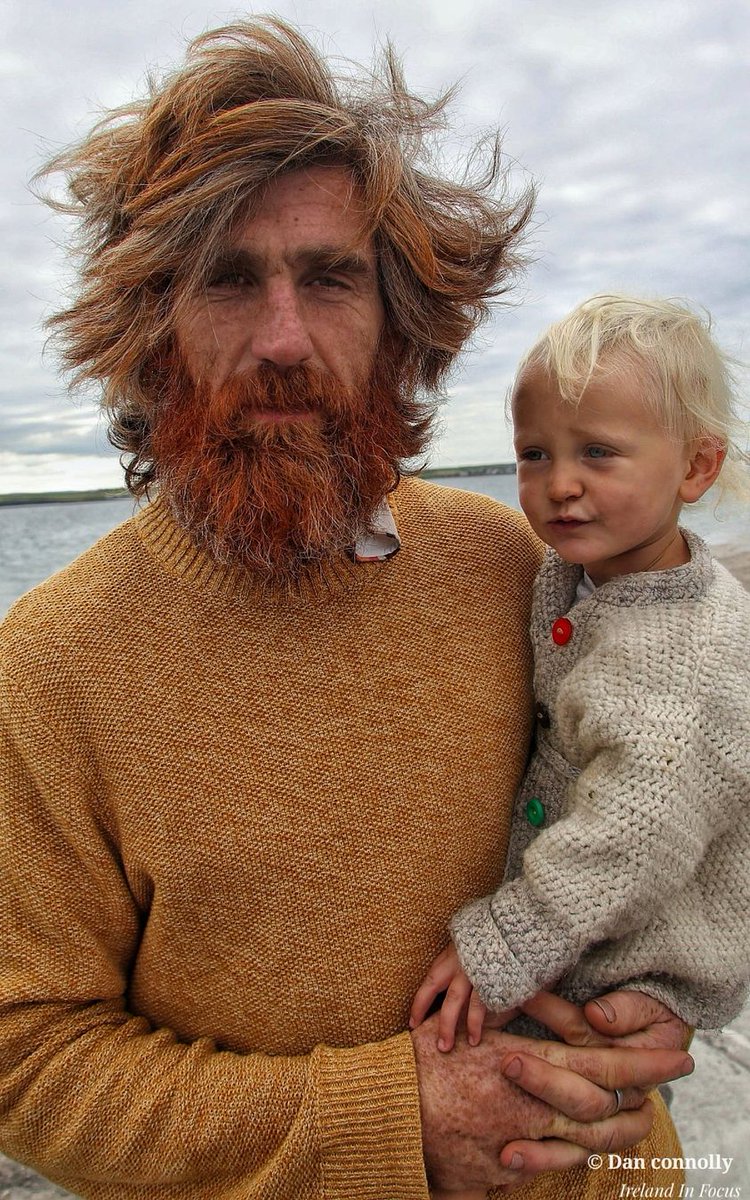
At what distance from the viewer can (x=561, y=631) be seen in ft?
5.53

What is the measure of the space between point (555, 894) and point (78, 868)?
0.82 meters

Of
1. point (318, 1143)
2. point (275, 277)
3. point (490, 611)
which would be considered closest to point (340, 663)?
point (490, 611)

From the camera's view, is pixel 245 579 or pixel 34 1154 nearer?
pixel 34 1154

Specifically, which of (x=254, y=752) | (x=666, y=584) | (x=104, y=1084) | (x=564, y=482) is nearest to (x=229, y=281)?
(x=564, y=482)

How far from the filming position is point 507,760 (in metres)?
1.74

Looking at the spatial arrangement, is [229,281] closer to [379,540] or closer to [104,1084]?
[379,540]

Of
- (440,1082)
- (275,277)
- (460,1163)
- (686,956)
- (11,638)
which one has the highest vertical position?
(275,277)

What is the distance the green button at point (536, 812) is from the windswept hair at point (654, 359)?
2.47 ft

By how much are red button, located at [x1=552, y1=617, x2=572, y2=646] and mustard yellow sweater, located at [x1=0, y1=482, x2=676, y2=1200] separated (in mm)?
181

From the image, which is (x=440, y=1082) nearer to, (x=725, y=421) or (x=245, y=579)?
(x=245, y=579)

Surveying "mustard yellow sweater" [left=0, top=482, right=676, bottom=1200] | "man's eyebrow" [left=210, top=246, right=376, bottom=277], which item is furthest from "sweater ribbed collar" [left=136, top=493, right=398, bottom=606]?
"man's eyebrow" [left=210, top=246, right=376, bottom=277]

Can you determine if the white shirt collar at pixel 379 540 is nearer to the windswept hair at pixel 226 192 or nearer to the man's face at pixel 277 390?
the man's face at pixel 277 390

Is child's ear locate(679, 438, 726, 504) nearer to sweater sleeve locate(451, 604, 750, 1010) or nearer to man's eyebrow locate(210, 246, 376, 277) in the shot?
sweater sleeve locate(451, 604, 750, 1010)

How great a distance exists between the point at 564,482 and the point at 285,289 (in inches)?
24.2
